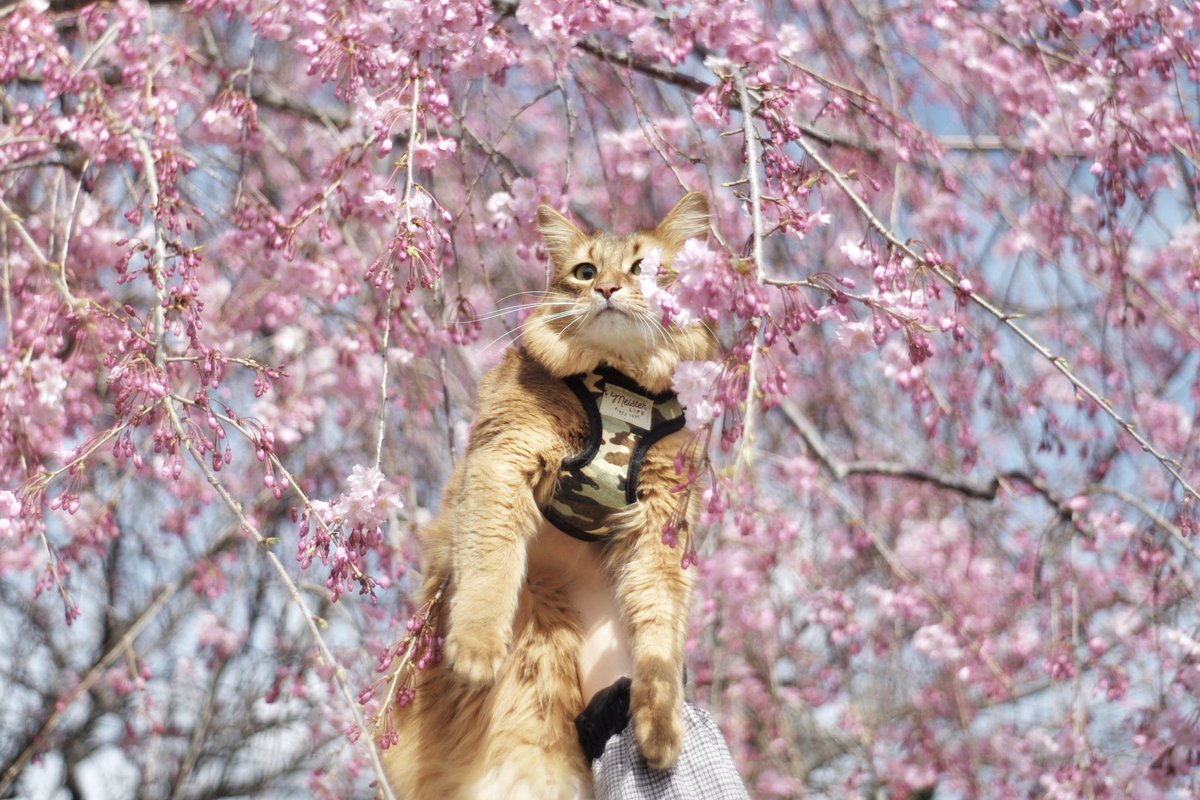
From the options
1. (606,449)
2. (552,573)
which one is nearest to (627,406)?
(606,449)

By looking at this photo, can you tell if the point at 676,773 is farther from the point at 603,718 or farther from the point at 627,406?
the point at 627,406

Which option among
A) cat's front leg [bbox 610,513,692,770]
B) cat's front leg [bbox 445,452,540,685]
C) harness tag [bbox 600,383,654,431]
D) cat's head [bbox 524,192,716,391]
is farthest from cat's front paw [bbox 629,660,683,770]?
cat's head [bbox 524,192,716,391]

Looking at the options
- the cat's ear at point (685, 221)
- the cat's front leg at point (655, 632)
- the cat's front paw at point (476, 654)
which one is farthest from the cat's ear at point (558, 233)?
the cat's front paw at point (476, 654)

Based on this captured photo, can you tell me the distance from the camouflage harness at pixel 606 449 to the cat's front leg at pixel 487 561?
0.08m

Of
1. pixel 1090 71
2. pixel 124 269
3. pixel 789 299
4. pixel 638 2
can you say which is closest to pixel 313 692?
pixel 124 269

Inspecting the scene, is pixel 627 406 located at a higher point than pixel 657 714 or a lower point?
higher

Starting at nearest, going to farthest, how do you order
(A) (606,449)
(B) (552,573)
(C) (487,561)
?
(C) (487,561)
(A) (606,449)
(B) (552,573)

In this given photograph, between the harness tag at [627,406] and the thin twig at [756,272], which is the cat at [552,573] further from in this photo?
the thin twig at [756,272]

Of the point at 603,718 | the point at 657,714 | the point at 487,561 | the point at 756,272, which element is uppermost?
the point at 756,272

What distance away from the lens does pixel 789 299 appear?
171cm

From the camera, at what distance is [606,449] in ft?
6.10

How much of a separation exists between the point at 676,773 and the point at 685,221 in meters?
1.14

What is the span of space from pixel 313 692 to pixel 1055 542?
127 inches

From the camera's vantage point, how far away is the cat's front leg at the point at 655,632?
1.64 meters
